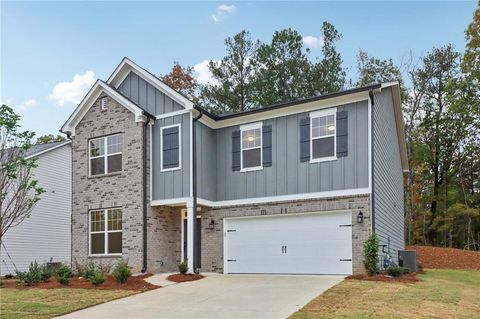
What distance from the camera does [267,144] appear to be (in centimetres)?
1655

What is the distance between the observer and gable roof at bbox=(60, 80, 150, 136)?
1698cm

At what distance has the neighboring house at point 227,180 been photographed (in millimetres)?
14984

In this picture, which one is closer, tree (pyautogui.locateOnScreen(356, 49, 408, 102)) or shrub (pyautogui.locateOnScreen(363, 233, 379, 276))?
shrub (pyautogui.locateOnScreen(363, 233, 379, 276))

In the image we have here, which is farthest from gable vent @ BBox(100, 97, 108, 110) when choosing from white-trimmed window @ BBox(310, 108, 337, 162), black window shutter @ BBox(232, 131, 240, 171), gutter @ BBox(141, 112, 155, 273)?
white-trimmed window @ BBox(310, 108, 337, 162)

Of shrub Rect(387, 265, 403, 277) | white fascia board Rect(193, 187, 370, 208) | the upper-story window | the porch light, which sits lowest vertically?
shrub Rect(387, 265, 403, 277)

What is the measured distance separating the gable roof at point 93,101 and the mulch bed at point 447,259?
15782 mm

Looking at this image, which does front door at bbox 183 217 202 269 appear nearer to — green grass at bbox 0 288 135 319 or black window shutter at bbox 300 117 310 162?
black window shutter at bbox 300 117 310 162

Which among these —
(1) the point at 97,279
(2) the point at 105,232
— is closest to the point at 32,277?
(1) the point at 97,279

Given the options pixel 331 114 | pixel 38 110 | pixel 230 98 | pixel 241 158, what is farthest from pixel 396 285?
pixel 230 98

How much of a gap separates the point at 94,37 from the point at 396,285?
14.2 metres

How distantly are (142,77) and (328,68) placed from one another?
17553mm

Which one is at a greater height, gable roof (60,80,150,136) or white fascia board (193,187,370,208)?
gable roof (60,80,150,136)

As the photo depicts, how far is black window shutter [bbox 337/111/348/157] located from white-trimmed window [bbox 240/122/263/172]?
2.81m

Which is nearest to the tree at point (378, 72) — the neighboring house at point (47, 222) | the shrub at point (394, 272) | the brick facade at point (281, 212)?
the brick facade at point (281, 212)
